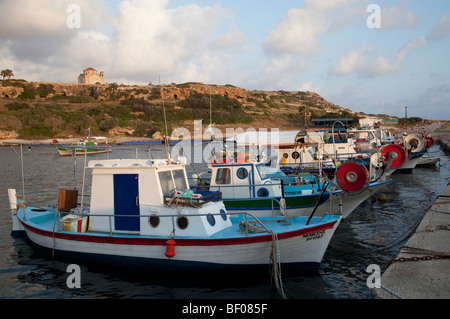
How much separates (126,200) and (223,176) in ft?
18.2

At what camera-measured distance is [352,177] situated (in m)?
10.5

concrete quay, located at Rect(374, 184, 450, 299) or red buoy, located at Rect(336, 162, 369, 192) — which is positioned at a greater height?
red buoy, located at Rect(336, 162, 369, 192)

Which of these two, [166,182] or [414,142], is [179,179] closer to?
[166,182]

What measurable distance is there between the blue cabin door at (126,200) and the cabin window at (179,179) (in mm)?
1255

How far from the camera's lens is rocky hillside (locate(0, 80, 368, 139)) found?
2879 inches

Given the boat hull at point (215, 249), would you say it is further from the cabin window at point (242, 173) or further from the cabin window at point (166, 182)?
the cabin window at point (242, 173)

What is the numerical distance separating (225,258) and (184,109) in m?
90.1

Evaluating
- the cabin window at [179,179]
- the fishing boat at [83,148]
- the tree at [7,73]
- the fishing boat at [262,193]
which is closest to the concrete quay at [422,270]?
the fishing boat at [262,193]

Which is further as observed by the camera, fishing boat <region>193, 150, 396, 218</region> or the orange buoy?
fishing boat <region>193, 150, 396, 218</region>

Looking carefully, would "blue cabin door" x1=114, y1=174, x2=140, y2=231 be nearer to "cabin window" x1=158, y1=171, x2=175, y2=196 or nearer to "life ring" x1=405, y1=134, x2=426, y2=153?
"cabin window" x1=158, y1=171, x2=175, y2=196

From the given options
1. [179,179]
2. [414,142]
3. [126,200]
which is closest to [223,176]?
[179,179]

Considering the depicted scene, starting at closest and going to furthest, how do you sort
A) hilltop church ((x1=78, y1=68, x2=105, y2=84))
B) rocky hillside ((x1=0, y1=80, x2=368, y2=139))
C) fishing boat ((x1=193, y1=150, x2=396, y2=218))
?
1. fishing boat ((x1=193, y1=150, x2=396, y2=218))
2. rocky hillside ((x1=0, y1=80, x2=368, y2=139))
3. hilltop church ((x1=78, y1=68, x2=105, y2=84))

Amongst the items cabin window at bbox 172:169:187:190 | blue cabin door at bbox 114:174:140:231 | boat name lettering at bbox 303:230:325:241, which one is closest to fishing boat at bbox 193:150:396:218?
cabin window at bbox 172:169:187:190

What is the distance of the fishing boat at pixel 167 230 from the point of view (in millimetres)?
8906
